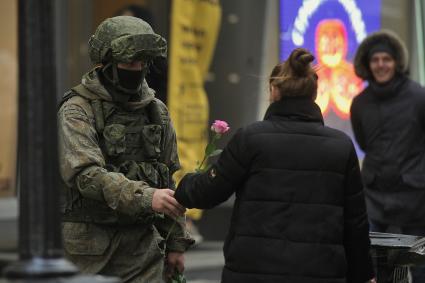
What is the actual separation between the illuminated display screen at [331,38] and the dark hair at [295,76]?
6875mm

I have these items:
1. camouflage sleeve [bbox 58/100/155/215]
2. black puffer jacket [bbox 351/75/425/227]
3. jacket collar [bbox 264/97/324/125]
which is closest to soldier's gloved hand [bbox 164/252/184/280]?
camouflage sleeve [bbox 58/100/155/215]

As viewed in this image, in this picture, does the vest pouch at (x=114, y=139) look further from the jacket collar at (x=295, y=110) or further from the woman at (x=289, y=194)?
the jacket collar at (x=295, y=110)

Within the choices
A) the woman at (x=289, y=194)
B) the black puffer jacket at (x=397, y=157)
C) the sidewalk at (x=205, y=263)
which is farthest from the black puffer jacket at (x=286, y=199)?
the sidewalk at (x=205, y=263)

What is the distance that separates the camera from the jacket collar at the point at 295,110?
183 inches

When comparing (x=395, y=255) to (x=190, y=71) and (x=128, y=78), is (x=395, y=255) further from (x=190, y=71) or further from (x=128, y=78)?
(x=190, y=71)

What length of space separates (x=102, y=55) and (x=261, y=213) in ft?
3.31

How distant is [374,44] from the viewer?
26.6 feet

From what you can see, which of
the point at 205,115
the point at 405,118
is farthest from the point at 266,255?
the point at 205,115

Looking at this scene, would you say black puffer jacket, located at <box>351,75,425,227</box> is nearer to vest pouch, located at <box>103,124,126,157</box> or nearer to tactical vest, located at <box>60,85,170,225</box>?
tactical vest, located at <box>60,85,170,225</box>

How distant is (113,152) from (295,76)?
826mm

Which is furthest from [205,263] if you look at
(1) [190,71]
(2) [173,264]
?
(2) [173,264]

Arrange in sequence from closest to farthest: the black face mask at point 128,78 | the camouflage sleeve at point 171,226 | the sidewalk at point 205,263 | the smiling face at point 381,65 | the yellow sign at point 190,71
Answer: the black face mask at point 128,78
the camouflage sleeve at point 171,226
the smiling face at point 381,65
the sidewalk at point 205,263
the yellow sign at point 190,71

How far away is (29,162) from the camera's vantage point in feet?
12.3

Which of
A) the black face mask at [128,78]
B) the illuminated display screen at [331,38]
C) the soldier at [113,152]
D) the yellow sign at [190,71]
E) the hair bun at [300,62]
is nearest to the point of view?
the hair bun at [300,62]
